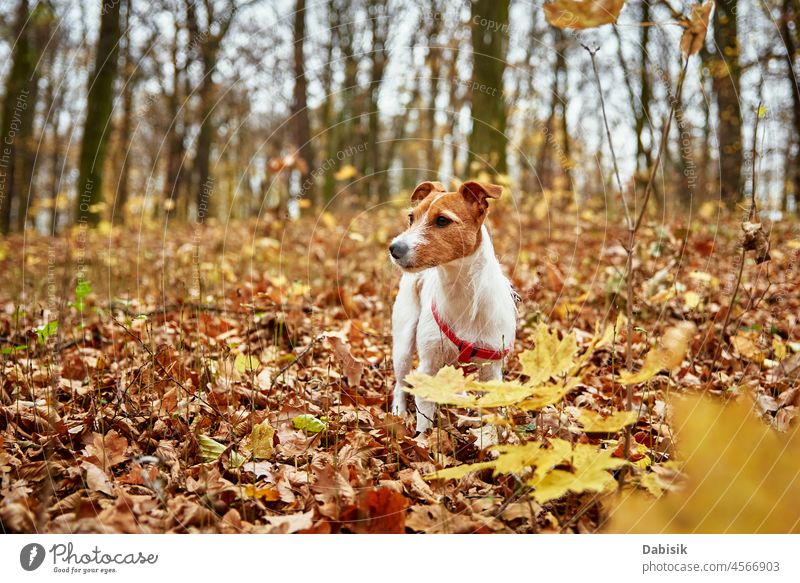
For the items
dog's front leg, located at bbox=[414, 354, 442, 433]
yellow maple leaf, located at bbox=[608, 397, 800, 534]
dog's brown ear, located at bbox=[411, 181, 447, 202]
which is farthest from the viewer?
dog's brown ear, located at bbox=[411, 181, 447, 202]

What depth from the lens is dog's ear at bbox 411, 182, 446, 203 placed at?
11.9 ft

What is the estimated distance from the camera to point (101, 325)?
5.11m

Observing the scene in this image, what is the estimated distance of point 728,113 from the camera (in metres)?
9.64

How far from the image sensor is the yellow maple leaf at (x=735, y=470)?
0.96 metres

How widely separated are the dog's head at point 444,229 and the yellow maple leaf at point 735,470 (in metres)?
2.18

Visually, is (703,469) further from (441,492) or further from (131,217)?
(131,217)

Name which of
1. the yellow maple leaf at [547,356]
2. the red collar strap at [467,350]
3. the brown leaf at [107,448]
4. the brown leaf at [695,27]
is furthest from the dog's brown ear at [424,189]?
the brown leaf at [107,448]

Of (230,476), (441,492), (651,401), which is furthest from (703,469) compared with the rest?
(651,401)

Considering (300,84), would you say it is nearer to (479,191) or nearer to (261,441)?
(479,191)

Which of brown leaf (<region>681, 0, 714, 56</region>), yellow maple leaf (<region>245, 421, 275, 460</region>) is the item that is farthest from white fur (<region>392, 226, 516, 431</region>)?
brown leaf (<region>681, 0, 714, 56</region>)

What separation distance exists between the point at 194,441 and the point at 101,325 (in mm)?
2744

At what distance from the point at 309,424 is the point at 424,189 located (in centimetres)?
161

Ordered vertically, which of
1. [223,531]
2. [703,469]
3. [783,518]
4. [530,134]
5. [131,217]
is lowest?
[223,531]

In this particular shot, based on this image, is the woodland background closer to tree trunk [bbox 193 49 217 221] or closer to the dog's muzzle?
the dog's muzzle
